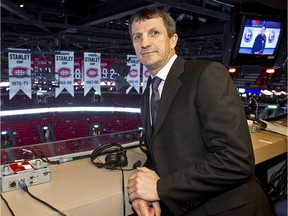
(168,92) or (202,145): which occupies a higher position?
(168,92)

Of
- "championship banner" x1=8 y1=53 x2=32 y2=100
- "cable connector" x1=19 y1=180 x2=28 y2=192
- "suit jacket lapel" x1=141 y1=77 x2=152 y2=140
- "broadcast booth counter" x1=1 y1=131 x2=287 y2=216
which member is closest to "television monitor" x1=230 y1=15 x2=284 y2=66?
"suit jacket lapel" x1=141 y1=77 x2=152 y2=140

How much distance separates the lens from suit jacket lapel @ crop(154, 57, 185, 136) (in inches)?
41.6

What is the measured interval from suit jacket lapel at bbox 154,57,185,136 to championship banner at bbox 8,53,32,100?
7184 millimetres

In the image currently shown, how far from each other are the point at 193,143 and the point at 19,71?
7.56m

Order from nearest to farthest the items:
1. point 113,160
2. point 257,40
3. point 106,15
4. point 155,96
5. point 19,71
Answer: point 155,96 < point 113,160 < point 257,40 < point 106,15 < point 19,71

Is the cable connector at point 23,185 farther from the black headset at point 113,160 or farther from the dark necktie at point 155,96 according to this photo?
the dark necktie at point 155,96

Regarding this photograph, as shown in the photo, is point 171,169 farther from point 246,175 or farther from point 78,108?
point 78,108

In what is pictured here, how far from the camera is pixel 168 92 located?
108cm

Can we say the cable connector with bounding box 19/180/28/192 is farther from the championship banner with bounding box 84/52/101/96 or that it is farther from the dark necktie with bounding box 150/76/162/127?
the championship banner with bounding box 84/52/101/96

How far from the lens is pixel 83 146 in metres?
1.79

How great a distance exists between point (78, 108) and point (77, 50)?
14.3 feet

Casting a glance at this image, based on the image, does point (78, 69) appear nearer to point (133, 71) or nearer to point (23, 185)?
point (133, 71)

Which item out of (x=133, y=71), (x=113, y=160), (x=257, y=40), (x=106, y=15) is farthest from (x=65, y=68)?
(x=113, y=160)

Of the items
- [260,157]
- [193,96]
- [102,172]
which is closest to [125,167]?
[102,172]
